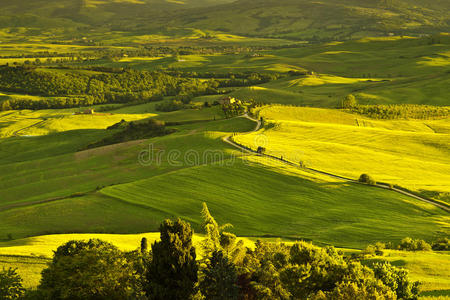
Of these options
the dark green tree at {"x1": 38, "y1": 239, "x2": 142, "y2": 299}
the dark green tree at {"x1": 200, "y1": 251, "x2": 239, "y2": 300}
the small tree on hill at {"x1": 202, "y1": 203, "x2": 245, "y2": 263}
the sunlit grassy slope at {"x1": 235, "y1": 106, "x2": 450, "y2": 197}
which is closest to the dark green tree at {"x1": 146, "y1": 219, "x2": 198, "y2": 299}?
the dark green tree at {"x1": 200, "y1": 251, "x2": 239, "y2": 300}

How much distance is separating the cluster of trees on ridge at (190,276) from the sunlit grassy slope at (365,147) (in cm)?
4817

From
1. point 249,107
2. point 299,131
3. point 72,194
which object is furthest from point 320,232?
point 249,107

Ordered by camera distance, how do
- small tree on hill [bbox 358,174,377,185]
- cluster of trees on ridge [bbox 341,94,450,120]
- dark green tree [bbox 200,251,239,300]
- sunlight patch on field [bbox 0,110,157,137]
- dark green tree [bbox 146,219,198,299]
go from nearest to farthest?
dark green tree [bbox 200,251,239,300], dark green tree [bbox 146,219,198,299], small tree on hill [bbox 358,174,377,185], cluster of trees on ridge [bbox 341,94,450,120], sunlight patch on field [bbox 0,110,157,137]

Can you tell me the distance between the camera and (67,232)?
58156 mm

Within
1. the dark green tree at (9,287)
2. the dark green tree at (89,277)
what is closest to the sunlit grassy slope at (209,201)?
the dark green tree at (89,277)

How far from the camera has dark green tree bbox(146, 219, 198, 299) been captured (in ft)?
105

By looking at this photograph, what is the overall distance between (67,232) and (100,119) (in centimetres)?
13713

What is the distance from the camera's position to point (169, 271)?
105 ft

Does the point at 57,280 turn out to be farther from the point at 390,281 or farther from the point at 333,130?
the point at 333,130

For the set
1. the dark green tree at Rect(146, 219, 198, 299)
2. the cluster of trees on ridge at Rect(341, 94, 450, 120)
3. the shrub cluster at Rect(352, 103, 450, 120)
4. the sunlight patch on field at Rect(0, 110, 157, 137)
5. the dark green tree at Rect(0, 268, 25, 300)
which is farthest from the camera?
the sunlight patch on field at Rect(0, 110, 157, 137)

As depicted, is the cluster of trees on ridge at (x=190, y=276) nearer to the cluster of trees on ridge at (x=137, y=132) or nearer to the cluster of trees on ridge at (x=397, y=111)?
the cluster of trees on ridge at (x=137, y=132)

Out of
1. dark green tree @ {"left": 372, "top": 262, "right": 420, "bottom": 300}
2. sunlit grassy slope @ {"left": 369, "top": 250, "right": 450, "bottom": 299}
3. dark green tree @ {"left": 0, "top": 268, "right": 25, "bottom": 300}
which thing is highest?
dark green tree @ {"left": 372, "top": 262, "right": 420, "bottom": 300}

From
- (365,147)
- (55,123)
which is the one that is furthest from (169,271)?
(55,123)

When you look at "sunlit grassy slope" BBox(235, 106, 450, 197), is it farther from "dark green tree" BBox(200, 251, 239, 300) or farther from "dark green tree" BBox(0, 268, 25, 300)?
"dark green tree" BBox(0, 268, 25, 300)
